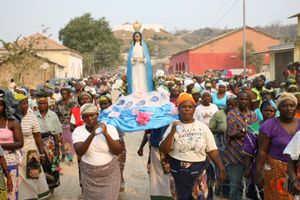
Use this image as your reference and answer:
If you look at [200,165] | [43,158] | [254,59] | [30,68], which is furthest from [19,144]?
[254,59]

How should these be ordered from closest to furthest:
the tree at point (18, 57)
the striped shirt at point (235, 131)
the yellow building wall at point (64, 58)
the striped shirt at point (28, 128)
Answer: the striped shirt at point (235, 131), the striped shirt at point (28, 128), the tree at point (18, 57), the yellow building wall at point (64, 58)

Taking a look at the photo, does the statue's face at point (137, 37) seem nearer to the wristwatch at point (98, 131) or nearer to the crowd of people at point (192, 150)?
the crowd of people at point (192, 150)

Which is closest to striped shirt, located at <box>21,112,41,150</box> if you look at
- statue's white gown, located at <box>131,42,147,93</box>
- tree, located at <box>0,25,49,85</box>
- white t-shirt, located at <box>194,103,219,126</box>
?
statue's white gown, located at <box>131,42,147,93</box>

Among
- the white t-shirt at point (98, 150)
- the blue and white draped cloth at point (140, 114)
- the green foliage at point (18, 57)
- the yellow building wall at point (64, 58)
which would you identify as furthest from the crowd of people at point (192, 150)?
the yellow building wall at point (64, 58)

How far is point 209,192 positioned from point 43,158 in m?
2.86

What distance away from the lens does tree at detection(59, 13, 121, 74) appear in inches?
2739

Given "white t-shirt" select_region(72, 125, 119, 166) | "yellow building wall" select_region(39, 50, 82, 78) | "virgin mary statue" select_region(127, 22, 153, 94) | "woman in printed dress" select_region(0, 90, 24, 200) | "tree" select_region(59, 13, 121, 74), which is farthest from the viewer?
"tree" select_region(59, 13, 121, 74)

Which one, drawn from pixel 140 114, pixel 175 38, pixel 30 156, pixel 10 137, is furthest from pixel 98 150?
pixel 175 38

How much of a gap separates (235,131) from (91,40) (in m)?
65.9

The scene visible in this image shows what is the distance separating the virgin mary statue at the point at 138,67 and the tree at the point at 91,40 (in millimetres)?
60776

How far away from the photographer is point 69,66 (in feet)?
189

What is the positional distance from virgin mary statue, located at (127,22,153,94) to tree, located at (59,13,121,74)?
199 feet

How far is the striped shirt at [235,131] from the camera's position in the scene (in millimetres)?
6375

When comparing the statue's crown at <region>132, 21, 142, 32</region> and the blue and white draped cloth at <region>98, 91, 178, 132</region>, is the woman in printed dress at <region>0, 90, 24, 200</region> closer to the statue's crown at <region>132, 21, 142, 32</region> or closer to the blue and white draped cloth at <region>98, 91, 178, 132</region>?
the blue and white draped cloth at <region>98, 91, 178, 132</region>
